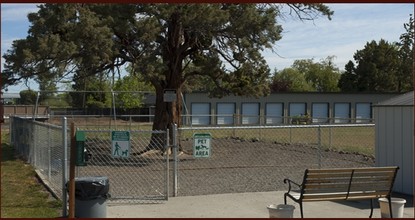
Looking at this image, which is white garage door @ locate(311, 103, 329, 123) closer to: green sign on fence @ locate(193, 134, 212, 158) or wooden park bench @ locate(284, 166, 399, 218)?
green sign on fence @ locate(193, 134, 212, 158)

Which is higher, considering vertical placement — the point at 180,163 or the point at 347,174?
the point at 347,174

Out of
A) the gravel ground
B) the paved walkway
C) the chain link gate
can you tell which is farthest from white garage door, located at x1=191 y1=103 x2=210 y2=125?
the paved walkway

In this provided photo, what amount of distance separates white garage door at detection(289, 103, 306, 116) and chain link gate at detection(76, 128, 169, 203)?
1221 inches

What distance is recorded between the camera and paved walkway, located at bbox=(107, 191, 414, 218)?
8797 mm

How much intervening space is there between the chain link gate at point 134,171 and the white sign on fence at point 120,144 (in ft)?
0.49

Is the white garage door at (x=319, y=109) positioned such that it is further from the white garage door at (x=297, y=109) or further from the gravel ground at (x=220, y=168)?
the gravel ground at (x=220, y=168)

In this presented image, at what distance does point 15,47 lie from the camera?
53.4 feet

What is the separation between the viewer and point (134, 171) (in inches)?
590

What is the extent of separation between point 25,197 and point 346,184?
20.5 ft

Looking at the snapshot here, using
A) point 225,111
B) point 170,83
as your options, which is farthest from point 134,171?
point 225,111

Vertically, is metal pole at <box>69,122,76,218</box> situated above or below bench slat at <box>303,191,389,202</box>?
above

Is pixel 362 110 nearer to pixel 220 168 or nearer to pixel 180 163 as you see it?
pixel 180 163

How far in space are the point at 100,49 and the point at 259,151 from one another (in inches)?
320

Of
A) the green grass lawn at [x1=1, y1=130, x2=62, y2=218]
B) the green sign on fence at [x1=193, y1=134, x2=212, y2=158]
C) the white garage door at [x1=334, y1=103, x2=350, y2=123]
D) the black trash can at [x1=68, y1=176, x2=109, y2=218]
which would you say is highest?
the white garage door at [x1=334, y1=103, x2=350, y2=123]
